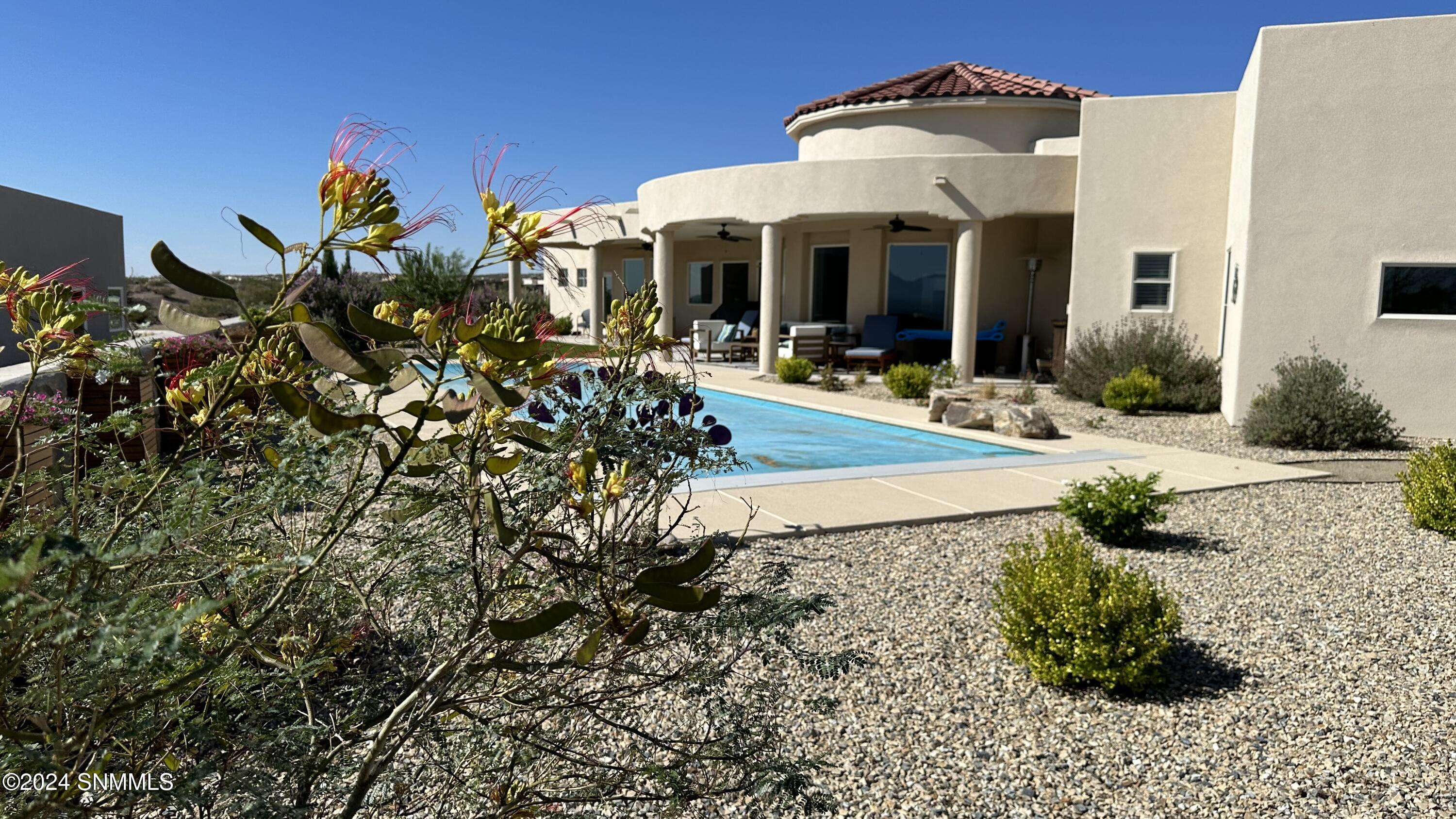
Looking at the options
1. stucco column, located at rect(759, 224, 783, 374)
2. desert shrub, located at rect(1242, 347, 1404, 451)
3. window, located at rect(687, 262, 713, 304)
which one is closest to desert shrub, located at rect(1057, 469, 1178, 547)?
desert shrub, located at rect(1242, 347, 1404, 451)

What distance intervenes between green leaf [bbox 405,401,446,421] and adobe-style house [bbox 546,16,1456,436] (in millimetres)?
3582

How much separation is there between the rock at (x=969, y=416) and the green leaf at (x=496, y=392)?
Answer: 34.4 feet

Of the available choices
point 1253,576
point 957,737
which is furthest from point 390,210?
point 1253,576

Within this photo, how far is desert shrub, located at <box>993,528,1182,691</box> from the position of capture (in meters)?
3.89

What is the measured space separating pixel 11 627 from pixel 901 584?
14.9 feet

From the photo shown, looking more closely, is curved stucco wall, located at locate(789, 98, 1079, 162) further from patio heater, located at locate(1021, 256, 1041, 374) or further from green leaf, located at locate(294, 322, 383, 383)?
green leaf, located at locate(294, 322, 383, 383)

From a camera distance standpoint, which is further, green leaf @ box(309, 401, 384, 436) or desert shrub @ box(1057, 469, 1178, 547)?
desert shrub @ box(1057, 469, 1178, 547)

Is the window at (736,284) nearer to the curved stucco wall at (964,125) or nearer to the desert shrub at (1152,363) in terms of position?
the curved stucco wall at (964,125)

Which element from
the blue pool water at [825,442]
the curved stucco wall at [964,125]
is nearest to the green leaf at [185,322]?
the blue pool water at [825,442]

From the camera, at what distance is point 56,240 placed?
15594 millimetres

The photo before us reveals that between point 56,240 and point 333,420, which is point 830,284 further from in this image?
point 333,420

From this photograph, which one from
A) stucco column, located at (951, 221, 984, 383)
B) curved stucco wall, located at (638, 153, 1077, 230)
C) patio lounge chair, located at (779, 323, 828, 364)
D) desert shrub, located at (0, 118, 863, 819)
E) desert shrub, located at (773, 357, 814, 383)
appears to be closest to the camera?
desert shrub, located at (0, 118, 863, 819)

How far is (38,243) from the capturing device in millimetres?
14875

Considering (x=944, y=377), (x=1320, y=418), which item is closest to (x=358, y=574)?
(x=1320, y=418)
